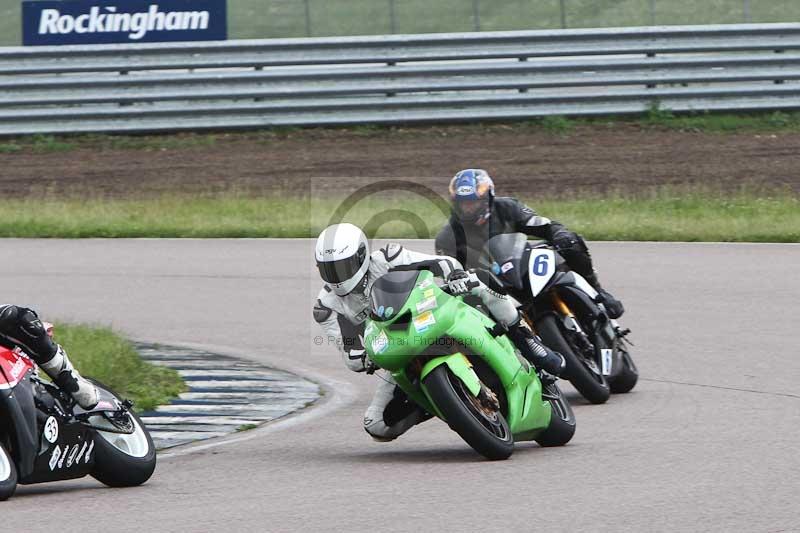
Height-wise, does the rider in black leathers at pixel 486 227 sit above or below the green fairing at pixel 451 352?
above

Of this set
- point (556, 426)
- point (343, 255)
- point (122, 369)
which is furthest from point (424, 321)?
point (122, 369)

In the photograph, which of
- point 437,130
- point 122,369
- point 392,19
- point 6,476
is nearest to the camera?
point 6,476

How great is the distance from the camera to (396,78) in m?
22.0

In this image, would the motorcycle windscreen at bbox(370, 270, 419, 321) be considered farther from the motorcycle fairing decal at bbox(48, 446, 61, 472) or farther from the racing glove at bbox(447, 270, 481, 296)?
the motorcycle fairing decal at bbox(48, 446, 61, 472)

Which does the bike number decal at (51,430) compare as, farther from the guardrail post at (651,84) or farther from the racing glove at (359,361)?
the guardrail post at (651,84)

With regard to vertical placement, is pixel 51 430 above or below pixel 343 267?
below

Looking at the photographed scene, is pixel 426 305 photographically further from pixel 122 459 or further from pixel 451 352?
pixel 122 459

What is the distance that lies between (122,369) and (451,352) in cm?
342

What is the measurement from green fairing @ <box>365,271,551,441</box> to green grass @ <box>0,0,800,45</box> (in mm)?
16964

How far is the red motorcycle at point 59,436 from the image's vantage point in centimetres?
669

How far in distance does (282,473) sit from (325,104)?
15.2m

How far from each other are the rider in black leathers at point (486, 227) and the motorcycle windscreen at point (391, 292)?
166 centimetres

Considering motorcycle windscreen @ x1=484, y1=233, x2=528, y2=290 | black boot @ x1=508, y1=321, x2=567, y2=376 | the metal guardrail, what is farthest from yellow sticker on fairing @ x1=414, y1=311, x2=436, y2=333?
the metal guardrail

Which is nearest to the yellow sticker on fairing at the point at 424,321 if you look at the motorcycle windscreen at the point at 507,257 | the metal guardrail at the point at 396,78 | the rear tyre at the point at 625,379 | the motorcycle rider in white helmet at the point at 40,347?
the motorcycle rider in white helmet at the point at 40,347
